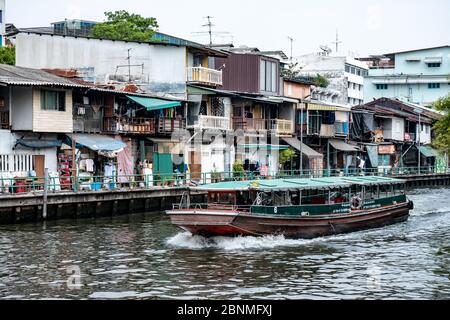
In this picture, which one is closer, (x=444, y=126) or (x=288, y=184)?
(x=288, y=184)

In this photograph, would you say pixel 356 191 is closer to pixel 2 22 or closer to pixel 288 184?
pixel 288 184

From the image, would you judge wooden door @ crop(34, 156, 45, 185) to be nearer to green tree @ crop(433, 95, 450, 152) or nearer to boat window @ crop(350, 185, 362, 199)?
boat window @ crop(350, 185, 362, 199)

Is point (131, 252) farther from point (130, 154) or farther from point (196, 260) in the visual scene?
point (130, 154)

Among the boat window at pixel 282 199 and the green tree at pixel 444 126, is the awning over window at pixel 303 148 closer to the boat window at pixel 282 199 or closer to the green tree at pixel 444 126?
the green tree at pixel 444 126

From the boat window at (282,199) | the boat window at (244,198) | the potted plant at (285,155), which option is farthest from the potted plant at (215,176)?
the boat window at (244,198)

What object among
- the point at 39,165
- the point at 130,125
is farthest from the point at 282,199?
the point at 130,125

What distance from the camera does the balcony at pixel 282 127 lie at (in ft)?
216

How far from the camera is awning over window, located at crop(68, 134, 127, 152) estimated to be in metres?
47.0

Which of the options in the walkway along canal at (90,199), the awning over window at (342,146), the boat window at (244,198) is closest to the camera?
the boat window at (244,198)

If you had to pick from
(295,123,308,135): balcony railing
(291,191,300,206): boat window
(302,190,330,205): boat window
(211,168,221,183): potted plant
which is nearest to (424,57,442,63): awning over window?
(295,123,308,135): balcony railing

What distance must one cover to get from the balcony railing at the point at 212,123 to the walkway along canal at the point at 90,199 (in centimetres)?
363

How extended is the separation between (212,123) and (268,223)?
2391cm

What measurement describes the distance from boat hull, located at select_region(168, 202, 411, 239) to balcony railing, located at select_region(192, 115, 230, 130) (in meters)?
17.6

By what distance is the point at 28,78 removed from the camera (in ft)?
148
